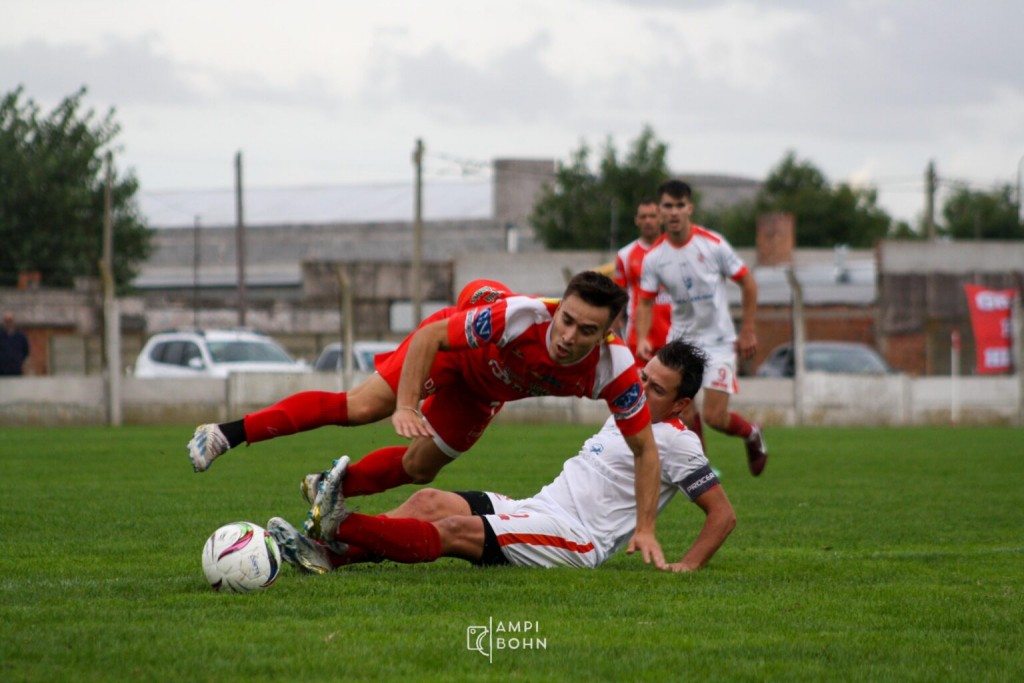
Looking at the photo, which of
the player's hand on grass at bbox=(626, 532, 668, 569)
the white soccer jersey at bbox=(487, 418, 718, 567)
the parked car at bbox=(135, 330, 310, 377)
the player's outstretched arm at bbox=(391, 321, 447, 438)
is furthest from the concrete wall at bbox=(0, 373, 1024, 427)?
the player's hand on grass at bbox=(626, 532, 668, 569)

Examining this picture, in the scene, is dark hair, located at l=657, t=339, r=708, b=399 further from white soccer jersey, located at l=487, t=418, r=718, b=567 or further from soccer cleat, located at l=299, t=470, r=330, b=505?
soccer cleat, located at l=299, t=470, r=330, b=505

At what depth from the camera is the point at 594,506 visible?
6.40 meters

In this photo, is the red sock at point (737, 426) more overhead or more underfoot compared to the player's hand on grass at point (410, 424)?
more underfoot

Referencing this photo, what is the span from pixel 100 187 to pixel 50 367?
1783cm

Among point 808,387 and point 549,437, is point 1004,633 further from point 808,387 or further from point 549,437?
point 808,387

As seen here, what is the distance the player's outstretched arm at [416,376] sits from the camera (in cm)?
531

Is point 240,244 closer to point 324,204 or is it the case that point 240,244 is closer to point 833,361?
point 833,361

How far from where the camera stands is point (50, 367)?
24375 millimetres

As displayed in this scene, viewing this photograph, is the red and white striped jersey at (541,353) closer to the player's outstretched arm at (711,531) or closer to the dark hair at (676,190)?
the player's outstretched arm at (711,531)

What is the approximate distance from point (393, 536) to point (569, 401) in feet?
51.4

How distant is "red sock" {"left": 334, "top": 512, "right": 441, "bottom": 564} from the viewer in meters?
5.89

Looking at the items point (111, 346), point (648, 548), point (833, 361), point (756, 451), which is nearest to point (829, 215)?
point (833, 361)

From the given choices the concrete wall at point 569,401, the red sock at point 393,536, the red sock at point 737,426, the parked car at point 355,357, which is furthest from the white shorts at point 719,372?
the parked car at point 355,357

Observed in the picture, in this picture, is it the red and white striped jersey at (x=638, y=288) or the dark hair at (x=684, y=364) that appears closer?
the dark hair at (x=684, y=364)
